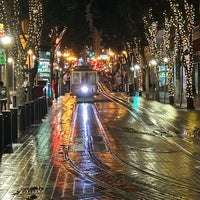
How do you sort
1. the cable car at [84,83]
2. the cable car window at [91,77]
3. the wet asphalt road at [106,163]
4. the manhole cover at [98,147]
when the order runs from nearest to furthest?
the wet asphalt road at [106,163]
the manhole cover at [98,147]
the cable car at [84,83]
the cable car window at [91,77]

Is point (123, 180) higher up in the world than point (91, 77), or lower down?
lower down

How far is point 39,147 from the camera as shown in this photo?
1538 centimetres

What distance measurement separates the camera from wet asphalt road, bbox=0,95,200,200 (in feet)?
30.1

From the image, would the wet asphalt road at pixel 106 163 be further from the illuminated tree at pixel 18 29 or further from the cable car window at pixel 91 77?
the cable car window at pixel 91 77

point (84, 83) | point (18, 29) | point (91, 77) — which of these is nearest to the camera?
point (18, 29)

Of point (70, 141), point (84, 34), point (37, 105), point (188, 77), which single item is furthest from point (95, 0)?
point (70, 141)

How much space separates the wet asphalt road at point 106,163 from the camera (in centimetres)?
919

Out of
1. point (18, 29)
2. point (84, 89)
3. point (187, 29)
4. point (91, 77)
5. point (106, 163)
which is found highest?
point (187, 29)

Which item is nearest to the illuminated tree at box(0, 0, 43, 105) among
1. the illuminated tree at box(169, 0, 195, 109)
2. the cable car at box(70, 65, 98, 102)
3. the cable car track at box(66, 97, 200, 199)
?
the illuminated tree at box(169, 0, 195, 109)

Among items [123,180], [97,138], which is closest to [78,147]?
[97,138]

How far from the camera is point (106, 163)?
12438mm

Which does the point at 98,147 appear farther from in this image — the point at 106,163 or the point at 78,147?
the point at 106,163

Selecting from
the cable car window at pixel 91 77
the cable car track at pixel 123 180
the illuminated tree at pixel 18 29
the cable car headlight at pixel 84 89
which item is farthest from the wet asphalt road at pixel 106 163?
the cable car window at pixel 91 77

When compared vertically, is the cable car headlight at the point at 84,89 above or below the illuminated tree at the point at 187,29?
below
